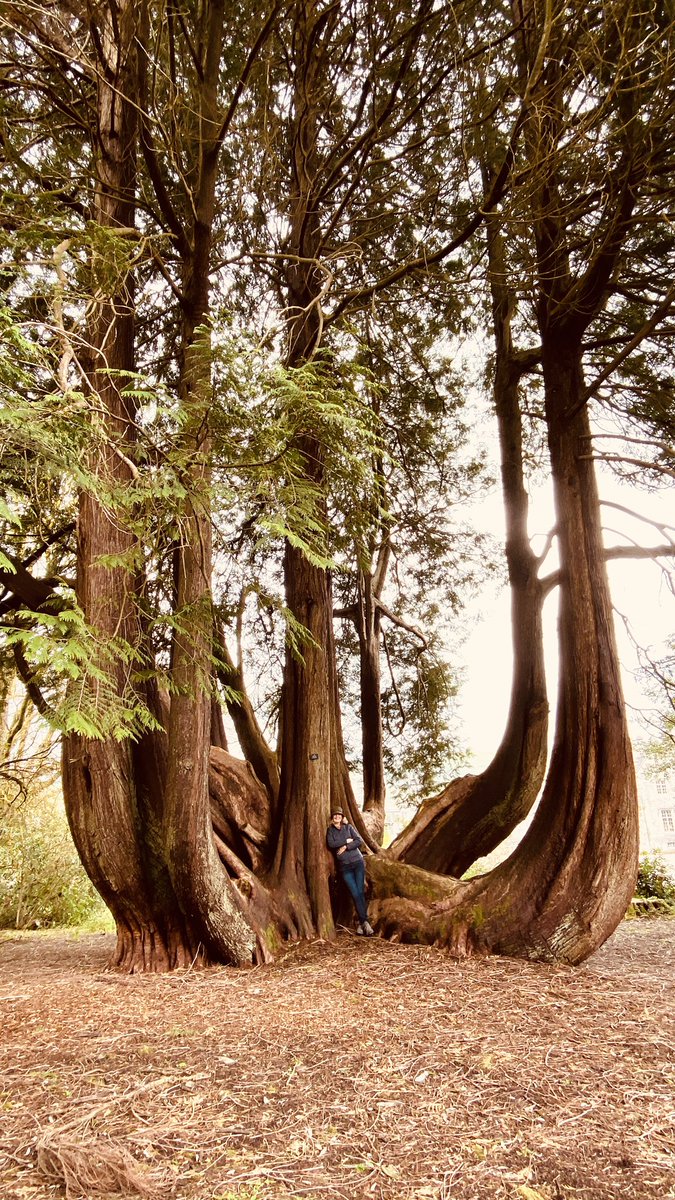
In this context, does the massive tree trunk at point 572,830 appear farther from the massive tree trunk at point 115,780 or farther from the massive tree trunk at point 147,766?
the massive tree trunk at point 115,780

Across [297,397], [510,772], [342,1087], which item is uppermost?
[297,397]

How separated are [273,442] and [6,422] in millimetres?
1323

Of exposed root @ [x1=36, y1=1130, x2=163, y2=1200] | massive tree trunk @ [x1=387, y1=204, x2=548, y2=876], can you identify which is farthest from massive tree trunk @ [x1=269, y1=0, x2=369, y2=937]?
exposed root @ [x1=36, y1=1130, x2=163, y2=1200]

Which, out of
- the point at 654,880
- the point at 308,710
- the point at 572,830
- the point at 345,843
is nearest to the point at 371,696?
the point at 308,710

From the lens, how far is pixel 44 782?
9727mm

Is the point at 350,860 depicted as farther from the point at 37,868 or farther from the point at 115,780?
the point at 37,868

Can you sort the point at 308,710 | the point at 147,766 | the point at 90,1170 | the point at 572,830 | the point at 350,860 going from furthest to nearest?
1. the point at 308,710
2. the point at 350,860
3. the point at 147,766
4. the point at 572,830
5. the point at 90,1170

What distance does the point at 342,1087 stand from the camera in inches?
109

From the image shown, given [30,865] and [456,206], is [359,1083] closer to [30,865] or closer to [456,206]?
[456,206]

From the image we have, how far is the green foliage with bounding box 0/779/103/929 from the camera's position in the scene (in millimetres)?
9414

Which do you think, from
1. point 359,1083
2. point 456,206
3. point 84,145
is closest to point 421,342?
point 456,206

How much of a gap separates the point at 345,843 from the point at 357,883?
0.38 m

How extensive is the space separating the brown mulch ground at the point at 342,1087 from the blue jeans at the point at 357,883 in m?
1.18

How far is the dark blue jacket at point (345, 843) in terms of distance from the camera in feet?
19.6
